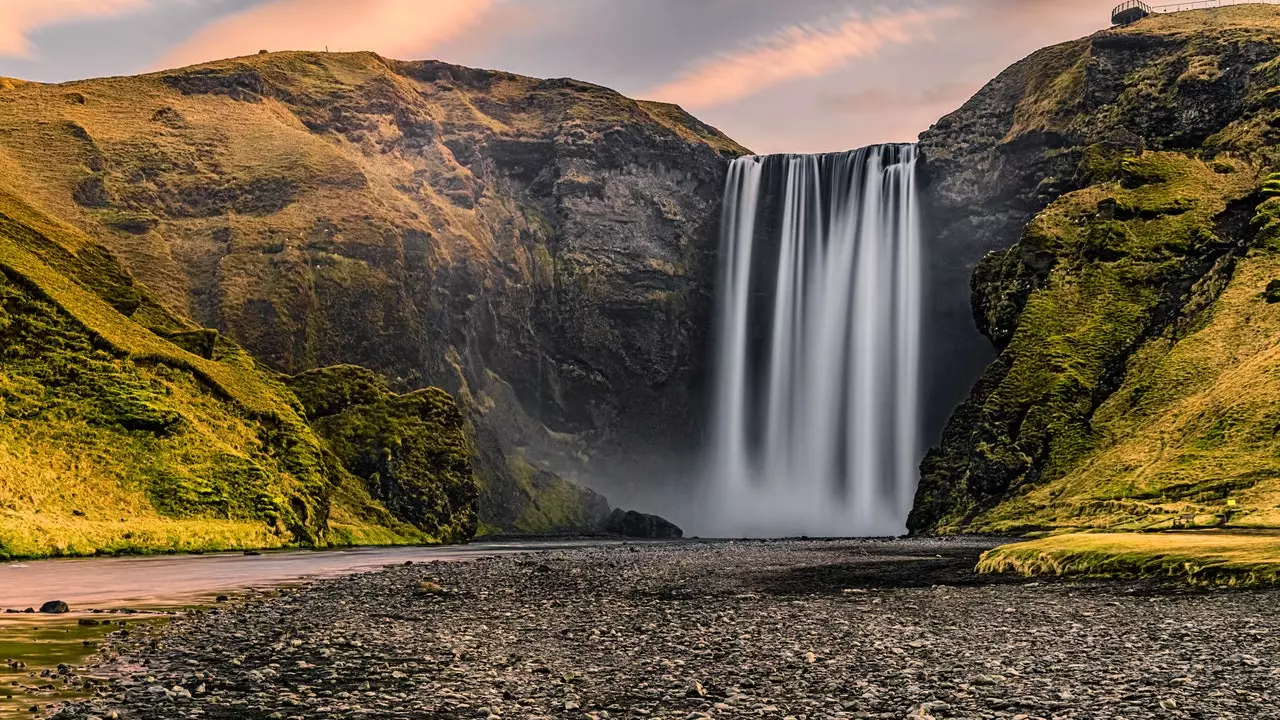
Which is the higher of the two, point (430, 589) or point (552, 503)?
point (430, 589)

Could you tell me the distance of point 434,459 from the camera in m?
126

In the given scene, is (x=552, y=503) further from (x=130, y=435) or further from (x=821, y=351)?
(x=130, y=435)

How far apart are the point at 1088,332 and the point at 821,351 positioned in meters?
48.5

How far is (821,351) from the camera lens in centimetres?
15188

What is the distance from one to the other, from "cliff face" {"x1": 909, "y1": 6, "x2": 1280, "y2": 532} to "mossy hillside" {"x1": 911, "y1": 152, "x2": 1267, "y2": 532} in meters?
0.24

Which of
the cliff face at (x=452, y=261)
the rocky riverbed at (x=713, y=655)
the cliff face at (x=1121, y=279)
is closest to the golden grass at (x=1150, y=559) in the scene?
the rocky riverbed at (x=713, y=655)

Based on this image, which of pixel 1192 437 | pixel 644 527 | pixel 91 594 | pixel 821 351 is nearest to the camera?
pixel 91 594

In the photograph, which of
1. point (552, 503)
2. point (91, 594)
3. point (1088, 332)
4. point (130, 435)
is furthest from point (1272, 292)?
point (552, 503)

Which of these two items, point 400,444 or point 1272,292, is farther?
point 400,444

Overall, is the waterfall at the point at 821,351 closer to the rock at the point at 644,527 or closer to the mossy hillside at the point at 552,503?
the rock at the point at 644,527

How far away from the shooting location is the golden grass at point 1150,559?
114 feet

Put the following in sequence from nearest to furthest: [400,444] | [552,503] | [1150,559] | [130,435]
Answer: [1150,559] → [130,435] → [400,444] → [552,503]

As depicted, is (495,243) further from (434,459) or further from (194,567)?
(194,567)

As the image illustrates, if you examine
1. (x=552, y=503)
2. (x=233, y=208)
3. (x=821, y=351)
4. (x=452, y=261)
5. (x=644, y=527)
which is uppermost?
(x=233, y=208)
